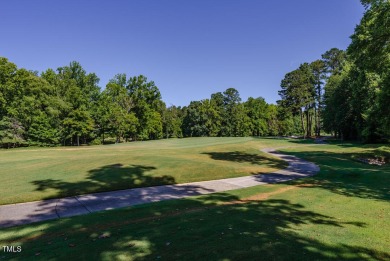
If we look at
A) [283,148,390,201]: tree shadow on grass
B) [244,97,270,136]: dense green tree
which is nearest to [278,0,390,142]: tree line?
[283,148,390,201]: tree shadow on grass

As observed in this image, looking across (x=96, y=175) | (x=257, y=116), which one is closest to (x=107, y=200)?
(x=96, y=175)

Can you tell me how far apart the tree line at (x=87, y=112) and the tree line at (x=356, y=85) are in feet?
74.4

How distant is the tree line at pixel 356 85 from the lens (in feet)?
49.9

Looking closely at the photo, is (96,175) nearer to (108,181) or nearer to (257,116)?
(108,181)

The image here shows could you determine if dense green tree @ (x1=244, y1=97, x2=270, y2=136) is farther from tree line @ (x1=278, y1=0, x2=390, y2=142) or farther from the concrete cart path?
the concrete cart path

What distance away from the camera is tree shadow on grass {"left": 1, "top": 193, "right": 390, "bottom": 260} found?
192 inches

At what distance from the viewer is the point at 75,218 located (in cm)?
805

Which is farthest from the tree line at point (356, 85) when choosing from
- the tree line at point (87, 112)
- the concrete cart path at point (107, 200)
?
the tree line at point (87, 112)

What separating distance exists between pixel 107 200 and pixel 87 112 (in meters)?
44.6

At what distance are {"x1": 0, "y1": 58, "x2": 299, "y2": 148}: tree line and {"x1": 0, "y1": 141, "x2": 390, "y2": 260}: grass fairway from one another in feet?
149

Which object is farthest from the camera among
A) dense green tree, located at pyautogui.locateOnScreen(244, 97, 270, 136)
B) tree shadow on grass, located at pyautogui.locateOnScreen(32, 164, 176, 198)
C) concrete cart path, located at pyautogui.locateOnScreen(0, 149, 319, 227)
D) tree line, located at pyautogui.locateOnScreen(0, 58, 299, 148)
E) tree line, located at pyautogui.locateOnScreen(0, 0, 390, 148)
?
dense green tree, located at pyautogui.locateOnScreen(244, 97, 270, 136)

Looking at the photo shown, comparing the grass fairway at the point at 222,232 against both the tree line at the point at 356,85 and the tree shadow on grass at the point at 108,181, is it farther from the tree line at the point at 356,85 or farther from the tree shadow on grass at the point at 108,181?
the tree line at the point at 356,85

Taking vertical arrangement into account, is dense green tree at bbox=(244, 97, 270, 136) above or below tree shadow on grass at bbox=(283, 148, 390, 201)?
above

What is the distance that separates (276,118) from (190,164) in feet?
271
